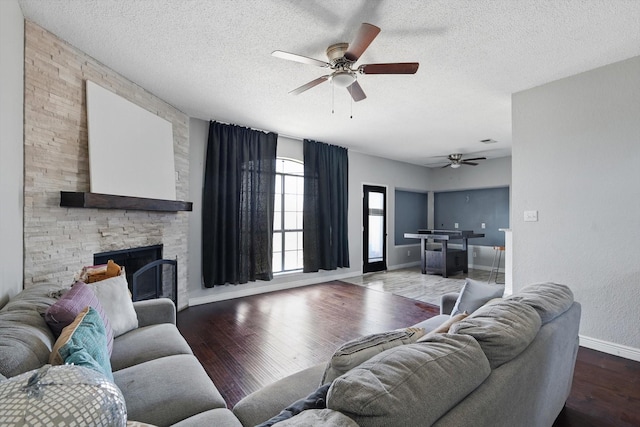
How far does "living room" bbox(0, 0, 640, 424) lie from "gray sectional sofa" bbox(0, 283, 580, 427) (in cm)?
65

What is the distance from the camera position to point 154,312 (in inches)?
86.9

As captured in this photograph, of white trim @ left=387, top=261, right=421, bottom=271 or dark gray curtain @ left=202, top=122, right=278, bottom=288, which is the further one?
white trim @ left=387, top=261, right=421, bottom=271

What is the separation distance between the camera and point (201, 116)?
4.08 metres

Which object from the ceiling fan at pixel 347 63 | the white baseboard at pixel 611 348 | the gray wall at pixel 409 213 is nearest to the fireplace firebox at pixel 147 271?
the ceiling fan at pixel 347 63

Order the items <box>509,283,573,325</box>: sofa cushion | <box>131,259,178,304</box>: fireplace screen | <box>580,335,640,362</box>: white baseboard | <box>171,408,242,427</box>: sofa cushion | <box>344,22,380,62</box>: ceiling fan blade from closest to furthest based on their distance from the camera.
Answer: <box>171,408,242,427</box>: sofa cushion
<box>509,283,573,325</box>: sofa cushion
<box>344,22,380,62</box>: ceiling fan blade
<box>580,335,640,362</box>: white baseboard
<box>131,259,178,304</box>: fireplace screen

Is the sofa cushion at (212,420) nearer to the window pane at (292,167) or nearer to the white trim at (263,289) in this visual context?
the white trim at (263,289)

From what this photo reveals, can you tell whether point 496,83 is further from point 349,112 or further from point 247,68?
point 247,68

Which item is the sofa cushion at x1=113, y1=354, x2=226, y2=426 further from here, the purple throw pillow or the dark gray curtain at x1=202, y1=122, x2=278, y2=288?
the dark gray curtain at x1=202, y1=122, x2=278, y2=288

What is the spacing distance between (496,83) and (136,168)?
3.86 m

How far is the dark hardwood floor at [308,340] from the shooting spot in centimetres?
198

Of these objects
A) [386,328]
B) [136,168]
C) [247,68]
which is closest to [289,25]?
[247,68]

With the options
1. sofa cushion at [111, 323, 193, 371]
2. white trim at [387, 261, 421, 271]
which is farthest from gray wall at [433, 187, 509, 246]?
sofa cushion at [111, 323, 193, 371]

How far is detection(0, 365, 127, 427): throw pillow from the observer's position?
547 mm

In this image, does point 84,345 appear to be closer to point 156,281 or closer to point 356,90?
point 156,281
